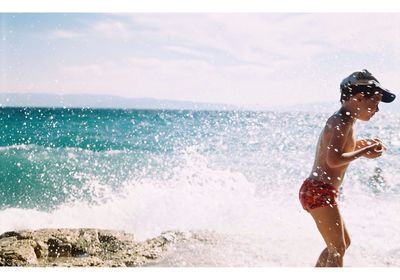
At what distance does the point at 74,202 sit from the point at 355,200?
3537 mm

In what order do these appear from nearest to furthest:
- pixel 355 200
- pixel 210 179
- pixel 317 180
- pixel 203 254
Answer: pixel 317 180, pixel 203 254, pixel 355 200, pixel 210 179

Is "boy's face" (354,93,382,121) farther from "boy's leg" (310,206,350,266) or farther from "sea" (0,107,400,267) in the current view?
"sea" (0,107,400,267)

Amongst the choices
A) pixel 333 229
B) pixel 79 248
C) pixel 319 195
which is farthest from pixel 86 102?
pixel 333 229

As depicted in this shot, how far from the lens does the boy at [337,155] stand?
93.9 inches

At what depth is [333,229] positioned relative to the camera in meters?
2.40

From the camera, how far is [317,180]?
2.45 m

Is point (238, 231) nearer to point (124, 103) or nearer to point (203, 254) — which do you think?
point (203, 254)

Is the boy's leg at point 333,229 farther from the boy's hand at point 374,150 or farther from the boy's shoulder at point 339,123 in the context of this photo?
the boy's shoulder at point 339,123

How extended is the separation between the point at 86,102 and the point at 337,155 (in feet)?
9.34

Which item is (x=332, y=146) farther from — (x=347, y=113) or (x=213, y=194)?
(x=213, y=194)

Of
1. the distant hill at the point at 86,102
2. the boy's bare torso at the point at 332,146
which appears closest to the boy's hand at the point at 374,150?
the boy's bare torso at the point at 332,146

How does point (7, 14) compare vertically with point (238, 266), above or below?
above

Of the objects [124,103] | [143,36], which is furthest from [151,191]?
[143,36]

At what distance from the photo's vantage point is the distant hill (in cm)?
359
